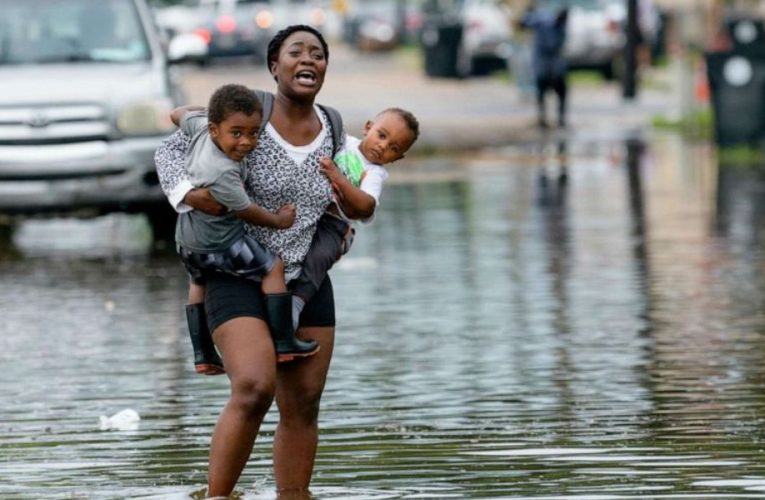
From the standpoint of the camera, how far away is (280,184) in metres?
7.13

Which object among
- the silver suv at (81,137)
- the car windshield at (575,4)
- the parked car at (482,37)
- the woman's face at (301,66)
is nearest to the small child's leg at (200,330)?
the woman's face at (301,66)

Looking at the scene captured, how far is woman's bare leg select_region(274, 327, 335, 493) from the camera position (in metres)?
7.21

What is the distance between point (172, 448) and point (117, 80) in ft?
27.1

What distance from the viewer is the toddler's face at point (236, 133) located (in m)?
6.88

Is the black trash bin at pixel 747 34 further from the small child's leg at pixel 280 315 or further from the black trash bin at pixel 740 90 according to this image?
the small child's leg at pixel 280 315

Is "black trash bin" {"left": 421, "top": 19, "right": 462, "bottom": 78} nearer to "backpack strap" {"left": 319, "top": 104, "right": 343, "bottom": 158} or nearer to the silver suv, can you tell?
the silver suv

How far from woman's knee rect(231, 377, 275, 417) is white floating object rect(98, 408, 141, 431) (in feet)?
7.02

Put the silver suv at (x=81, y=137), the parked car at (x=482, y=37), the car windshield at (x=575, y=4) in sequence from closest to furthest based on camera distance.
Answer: the silver suv at (x=81, y=137)
the car windshield at (x=575, y=4)
the parked car at (x=482, y=37)

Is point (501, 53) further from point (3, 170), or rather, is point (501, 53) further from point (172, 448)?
point (172, 448)

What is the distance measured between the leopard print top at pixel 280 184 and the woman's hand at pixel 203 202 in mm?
97

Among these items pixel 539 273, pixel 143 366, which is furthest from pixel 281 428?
pixel 539 273

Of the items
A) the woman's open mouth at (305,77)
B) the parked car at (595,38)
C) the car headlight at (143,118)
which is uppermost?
the woman's open mouth at (305,77)

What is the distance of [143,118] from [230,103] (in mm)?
9588

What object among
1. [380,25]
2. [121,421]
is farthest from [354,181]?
[380,25]
